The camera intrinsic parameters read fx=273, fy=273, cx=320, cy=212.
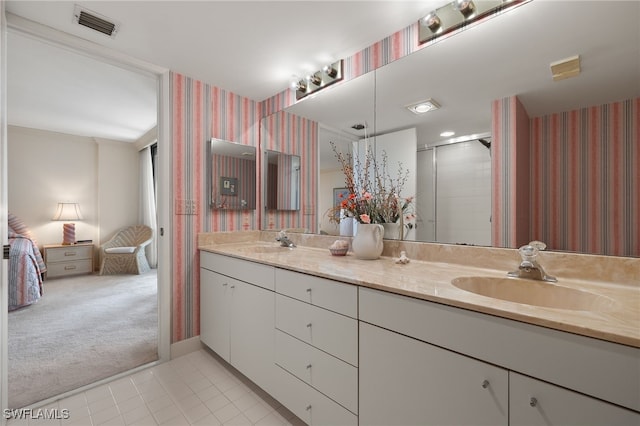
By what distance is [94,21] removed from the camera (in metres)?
1.65

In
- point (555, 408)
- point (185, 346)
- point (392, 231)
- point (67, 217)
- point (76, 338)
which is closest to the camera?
point (555, 408)

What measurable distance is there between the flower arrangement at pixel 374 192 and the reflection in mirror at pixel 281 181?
624 millimetres

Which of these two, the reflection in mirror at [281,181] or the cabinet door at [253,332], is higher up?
the reflection in mirror at [281,181]

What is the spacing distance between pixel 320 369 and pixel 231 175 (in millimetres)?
1841

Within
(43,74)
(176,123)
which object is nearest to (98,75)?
(43,74)

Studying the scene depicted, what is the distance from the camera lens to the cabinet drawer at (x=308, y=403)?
47.8 inches

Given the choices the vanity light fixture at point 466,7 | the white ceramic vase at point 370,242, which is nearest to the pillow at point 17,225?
the white ceramic vase at point 370,242

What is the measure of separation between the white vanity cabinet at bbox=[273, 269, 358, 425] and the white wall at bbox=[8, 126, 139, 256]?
5.42 meters

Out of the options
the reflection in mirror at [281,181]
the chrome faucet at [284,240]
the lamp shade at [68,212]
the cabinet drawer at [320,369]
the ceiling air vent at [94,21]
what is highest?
the ceiling air vent at [94,21]

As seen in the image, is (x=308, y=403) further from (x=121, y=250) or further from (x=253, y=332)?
(x=121, y=250)

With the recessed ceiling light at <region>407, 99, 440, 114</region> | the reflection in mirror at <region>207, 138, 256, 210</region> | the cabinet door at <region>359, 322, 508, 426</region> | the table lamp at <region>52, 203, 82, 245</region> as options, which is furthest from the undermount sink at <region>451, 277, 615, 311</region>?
the table lamp at <region>52, 203, 82, 245</region>

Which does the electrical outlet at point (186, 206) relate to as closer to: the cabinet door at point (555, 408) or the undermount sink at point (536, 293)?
the undermount sink at point (536, 293)

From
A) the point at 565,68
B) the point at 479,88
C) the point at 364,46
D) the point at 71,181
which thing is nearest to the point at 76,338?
the point at 364,46

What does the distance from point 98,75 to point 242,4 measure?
210cm
